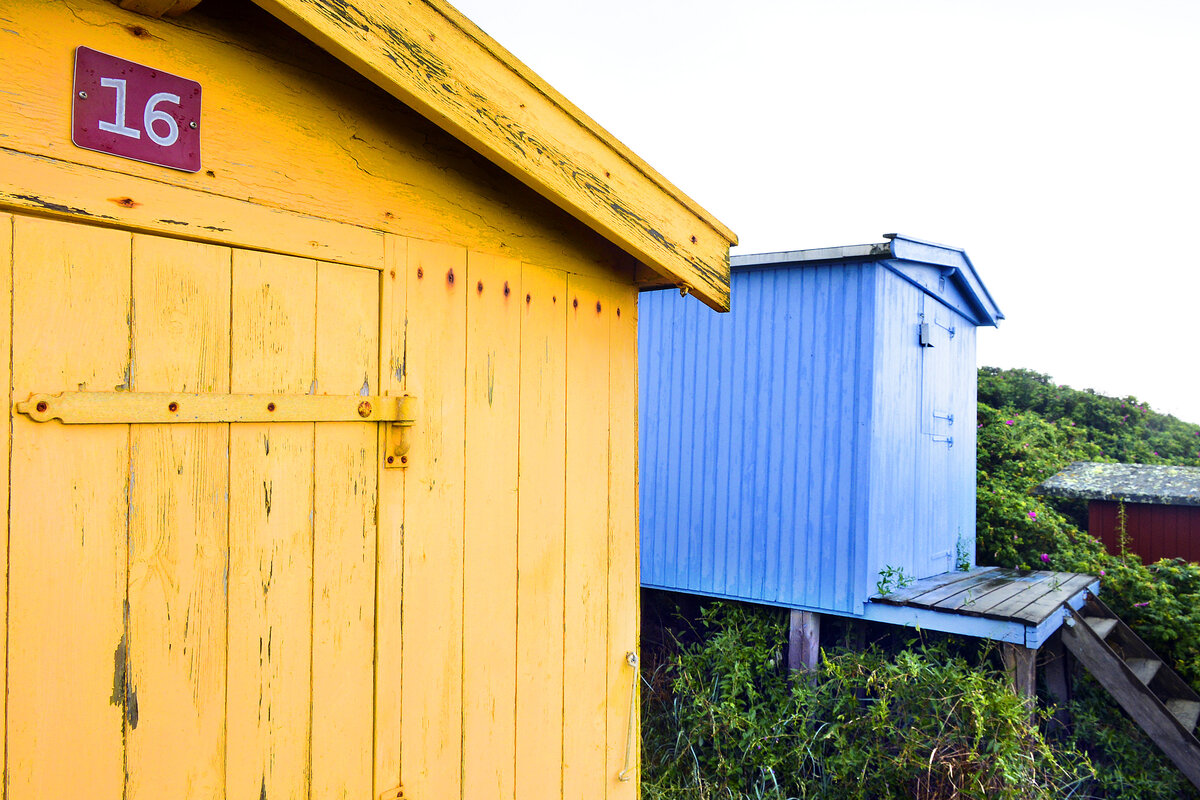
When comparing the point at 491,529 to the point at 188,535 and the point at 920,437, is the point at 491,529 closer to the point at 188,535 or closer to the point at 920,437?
the point at 188,535

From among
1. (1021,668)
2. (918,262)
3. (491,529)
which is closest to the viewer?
(491,529)

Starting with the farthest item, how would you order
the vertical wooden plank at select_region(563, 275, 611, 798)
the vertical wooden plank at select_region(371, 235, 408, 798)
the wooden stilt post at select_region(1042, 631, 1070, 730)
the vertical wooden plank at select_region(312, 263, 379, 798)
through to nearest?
the wooden stilt post at select_region(1042, 631, 1070, 730), the vertical wooden plank at select_region(563, 275, 611, 798), the vertical wooden plank at select_region(371, 235, 408, 798), the vertical wooden plank at select_region(312, 263, 379, 798)

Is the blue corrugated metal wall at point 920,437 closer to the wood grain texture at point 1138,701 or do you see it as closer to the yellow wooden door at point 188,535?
the wood grain texture at point 1138,701

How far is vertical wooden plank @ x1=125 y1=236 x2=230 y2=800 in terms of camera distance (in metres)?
1.49

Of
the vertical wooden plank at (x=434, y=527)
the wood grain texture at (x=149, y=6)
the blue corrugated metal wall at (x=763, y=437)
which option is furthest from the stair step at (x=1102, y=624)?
the wood grain texture at (x=149, y=6)

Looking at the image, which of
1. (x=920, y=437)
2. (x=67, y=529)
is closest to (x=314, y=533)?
(x=67, y=529)

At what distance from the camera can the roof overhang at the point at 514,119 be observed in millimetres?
1615

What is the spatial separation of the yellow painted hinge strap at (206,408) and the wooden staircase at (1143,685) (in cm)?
595

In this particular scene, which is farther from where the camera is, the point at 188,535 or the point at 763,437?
the point at 763,437

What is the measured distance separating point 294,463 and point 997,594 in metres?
5.87

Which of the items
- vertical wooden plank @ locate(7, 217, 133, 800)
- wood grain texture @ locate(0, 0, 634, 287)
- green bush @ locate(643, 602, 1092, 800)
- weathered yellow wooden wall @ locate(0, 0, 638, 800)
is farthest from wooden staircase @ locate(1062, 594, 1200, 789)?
vertical wooden plank @ locate(7, 217, 133, 800)

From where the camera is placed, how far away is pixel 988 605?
17.2 feet

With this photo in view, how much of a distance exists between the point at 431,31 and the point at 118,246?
0.89 m

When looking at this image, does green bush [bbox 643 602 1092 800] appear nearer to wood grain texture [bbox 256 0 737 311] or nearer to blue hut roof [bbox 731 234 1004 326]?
blue hut roof [bbox 731 234 1004 326]
